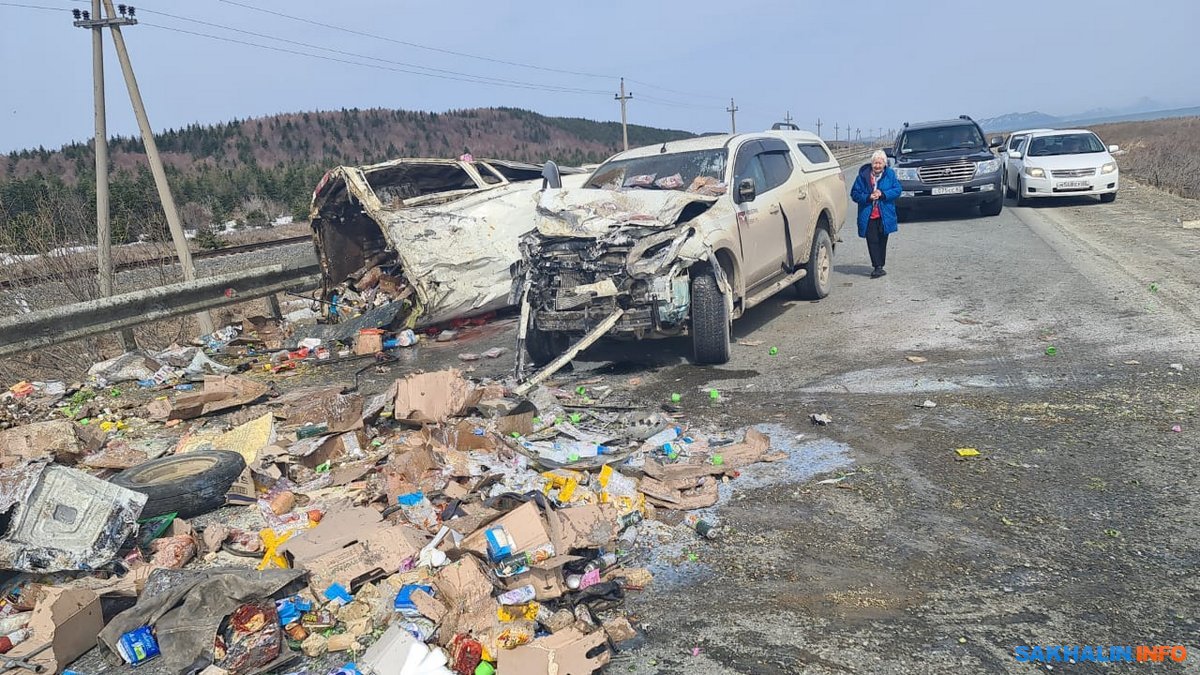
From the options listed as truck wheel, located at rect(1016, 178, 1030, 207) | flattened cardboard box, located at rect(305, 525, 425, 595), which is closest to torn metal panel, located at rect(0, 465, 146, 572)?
flattened cardboard box, located at rect(305, 525, 425, 595)

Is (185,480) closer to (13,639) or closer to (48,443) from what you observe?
(13,639)

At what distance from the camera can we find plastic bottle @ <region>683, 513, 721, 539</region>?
154 inches

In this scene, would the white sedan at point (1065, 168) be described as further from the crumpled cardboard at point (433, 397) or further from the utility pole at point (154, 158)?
the utility pole at point (154, 158)

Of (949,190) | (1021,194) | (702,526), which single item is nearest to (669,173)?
(702,526)

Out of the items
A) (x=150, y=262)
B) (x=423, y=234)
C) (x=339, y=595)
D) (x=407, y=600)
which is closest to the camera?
(x=407, y=600)

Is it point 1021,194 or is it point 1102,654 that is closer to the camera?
point 1102,654

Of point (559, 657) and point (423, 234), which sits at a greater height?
point (423, 234)

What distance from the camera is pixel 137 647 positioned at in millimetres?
3164

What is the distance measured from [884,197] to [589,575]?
7.89m

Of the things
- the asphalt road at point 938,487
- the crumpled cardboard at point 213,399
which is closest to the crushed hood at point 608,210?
the asphalt road at point 938,487

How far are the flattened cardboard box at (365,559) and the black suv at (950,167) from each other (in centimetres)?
1314

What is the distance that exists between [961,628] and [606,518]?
1.65 meters

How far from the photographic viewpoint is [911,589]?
10.8ft

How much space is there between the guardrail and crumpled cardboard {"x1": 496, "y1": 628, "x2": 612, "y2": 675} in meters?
6.50
